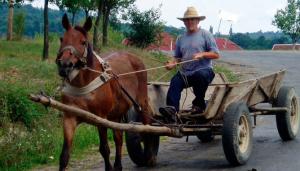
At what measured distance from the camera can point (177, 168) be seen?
9203mm

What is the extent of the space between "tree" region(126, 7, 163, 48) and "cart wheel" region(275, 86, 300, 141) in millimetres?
18327

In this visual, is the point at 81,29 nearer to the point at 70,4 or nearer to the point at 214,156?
the point at 214,156

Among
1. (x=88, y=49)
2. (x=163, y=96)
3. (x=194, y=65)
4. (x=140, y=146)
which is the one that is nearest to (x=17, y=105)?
(x=163, y=96)

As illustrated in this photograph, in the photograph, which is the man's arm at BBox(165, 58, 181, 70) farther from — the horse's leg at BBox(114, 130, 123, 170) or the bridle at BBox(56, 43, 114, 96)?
the bridle at BBox(56, 43, 114, 96)

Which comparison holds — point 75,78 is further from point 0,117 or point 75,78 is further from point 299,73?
point 299,73

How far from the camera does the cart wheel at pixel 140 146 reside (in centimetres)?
927

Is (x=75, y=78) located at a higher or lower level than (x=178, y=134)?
higher

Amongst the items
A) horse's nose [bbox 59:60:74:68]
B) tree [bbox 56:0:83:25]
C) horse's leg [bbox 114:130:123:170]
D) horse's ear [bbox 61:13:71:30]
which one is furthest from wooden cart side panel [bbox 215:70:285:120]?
tree [bbox 56:0:83:25]

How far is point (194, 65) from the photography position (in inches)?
387

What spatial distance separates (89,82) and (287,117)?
419 cm

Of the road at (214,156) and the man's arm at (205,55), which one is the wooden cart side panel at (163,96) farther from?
the road at (214,156)

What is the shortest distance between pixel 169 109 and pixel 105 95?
1458mm

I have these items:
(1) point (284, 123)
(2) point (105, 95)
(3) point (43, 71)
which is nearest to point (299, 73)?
(3) point (43, 71)

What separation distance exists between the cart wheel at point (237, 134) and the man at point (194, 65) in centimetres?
74
